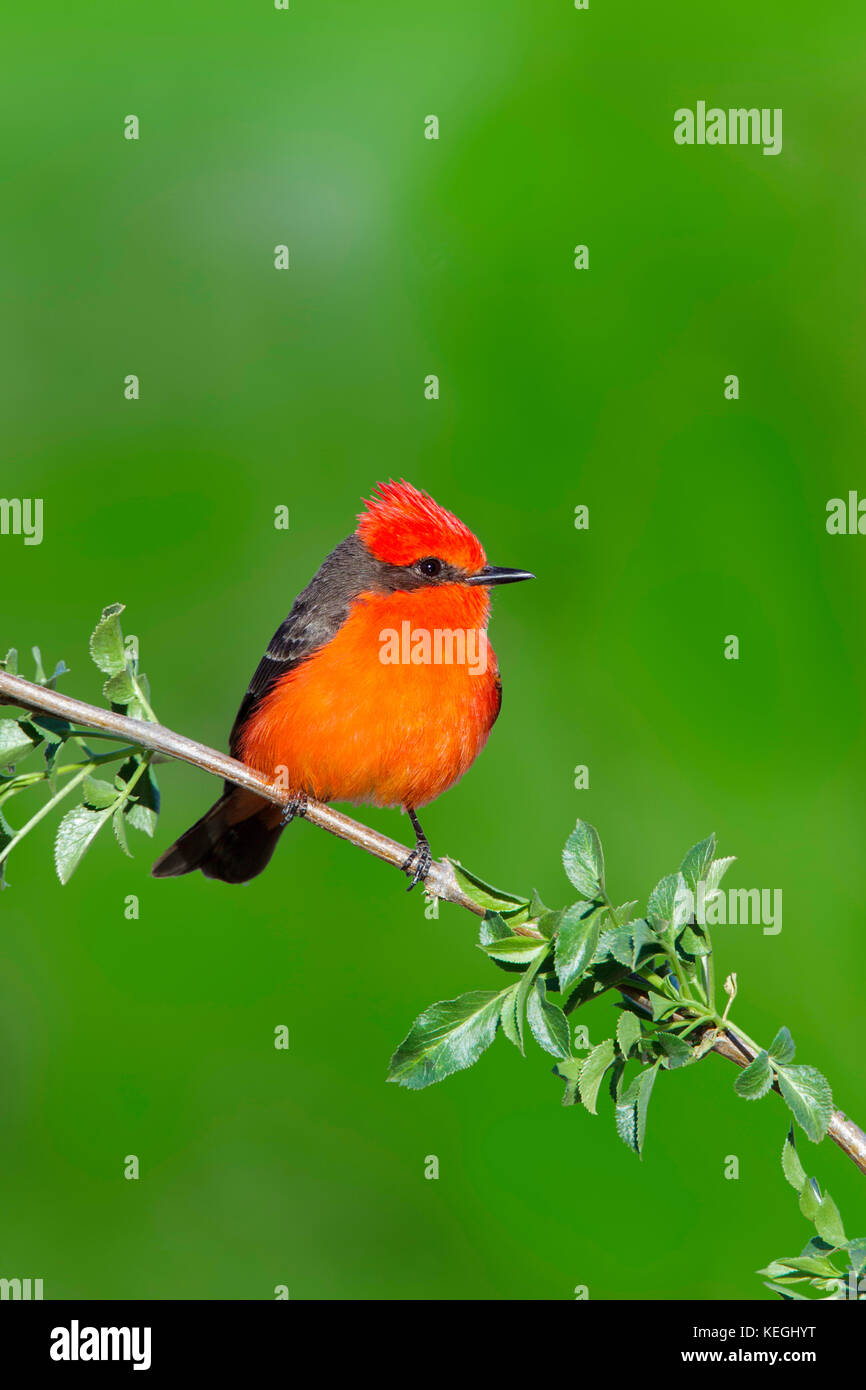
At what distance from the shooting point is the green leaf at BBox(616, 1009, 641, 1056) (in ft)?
5.69

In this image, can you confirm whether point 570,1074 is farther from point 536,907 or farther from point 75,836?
point 75,836

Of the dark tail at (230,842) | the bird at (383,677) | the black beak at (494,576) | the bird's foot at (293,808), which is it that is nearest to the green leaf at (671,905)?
the bird's foot at (293,808)

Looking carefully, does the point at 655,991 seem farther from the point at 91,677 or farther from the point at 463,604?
the point at 91,677

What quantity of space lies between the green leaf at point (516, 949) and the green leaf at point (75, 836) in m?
0.68

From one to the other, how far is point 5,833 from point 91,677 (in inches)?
159

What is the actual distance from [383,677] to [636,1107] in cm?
242

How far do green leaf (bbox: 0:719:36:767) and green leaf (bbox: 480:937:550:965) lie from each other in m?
0.84

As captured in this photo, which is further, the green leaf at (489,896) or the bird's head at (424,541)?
the bird's head at (424,541)

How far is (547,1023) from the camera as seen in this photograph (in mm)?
1767

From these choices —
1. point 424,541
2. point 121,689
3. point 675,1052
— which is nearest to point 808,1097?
point 675,1052

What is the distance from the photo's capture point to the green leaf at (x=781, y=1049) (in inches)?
67.7

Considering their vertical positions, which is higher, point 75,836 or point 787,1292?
point 75,836

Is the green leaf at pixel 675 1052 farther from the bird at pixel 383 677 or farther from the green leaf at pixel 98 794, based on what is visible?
the bird at pixel 383 677

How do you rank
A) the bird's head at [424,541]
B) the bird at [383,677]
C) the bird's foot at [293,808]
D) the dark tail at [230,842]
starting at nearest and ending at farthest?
the bird's foot at [293,808]
the bird at [383,677]
the bird's head at [424,541]
the dark tail at [230,842]
